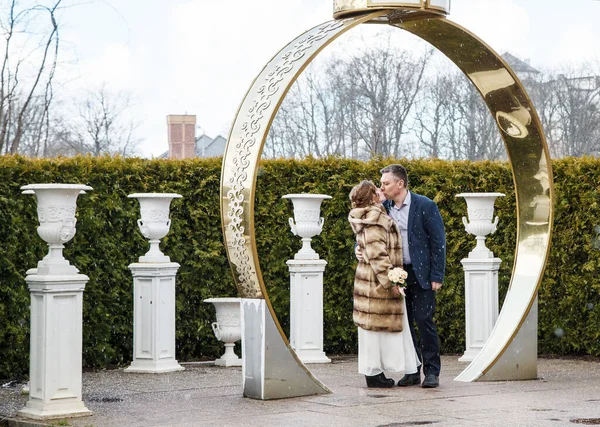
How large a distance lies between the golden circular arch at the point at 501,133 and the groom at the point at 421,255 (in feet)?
2.04

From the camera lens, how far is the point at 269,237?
31.1 ft

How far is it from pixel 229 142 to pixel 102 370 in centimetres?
330

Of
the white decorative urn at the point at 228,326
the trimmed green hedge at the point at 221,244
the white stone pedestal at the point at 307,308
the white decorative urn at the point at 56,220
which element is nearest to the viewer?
the white decorative urn at the point at 56,220

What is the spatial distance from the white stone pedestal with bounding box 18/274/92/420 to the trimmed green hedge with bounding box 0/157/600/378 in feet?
6.97

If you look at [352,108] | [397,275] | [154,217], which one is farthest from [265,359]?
[352,108]

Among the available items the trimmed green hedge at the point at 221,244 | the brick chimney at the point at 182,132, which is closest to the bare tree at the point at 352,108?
the brick chimney at the point at 182,132

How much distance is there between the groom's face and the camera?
6758mm

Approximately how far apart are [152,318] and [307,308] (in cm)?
153

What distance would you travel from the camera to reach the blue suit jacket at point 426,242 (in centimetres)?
667

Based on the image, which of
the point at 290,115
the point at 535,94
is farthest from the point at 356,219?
the point at 535,94

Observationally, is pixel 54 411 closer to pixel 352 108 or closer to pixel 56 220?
pixel 56 220

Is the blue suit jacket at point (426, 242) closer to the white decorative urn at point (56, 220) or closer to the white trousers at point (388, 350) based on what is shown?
the white trousers at point (388, 350)

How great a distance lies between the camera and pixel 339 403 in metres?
6.05

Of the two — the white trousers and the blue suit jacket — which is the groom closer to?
the blue suit jacket
